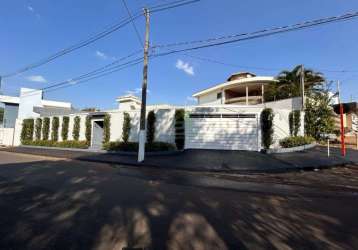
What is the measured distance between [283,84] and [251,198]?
79.6ft

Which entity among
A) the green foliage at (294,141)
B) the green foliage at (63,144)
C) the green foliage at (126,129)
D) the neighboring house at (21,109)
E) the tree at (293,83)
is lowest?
the green foliage at (63,144)

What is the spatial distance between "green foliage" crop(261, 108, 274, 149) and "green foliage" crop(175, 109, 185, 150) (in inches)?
236

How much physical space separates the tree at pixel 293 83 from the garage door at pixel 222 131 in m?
11.1

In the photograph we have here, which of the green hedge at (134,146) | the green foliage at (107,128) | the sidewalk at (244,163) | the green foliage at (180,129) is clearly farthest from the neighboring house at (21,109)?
the sidewalk at (244,163)

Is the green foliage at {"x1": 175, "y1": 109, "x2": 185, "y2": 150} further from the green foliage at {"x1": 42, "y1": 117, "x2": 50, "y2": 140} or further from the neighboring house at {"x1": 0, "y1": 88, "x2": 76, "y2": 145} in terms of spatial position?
the neighboring house at {"x1": 0, "y1": 88, "x2": 76, "y2": 145}

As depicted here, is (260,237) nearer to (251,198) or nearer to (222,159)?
(251,198)

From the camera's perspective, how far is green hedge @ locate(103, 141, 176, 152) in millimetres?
17500

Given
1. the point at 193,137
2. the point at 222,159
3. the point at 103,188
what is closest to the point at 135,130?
the point at 193,137

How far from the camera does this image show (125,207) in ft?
16.9

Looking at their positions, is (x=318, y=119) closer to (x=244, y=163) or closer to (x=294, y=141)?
(x=294, y=141)

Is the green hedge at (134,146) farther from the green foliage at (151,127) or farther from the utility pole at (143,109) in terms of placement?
the utility pole at (143,109)

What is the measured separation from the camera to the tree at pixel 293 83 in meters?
26.2

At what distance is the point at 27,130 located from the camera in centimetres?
Answer: 2911

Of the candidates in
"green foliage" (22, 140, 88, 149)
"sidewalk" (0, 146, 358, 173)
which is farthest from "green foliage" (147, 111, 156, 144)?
"green foliage" (22, 140, 88, 149)
